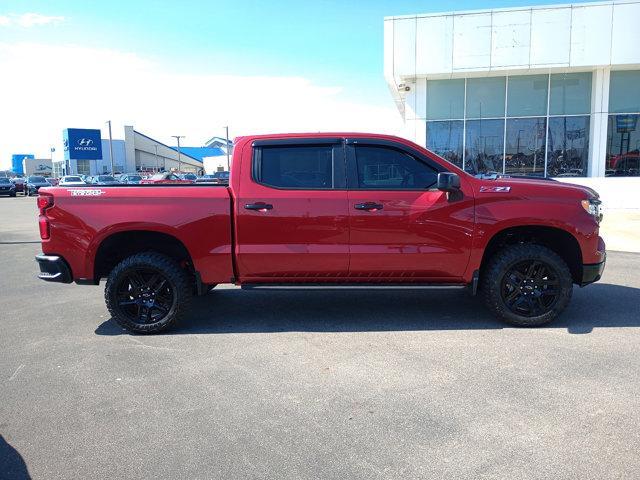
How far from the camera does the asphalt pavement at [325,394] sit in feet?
9.68

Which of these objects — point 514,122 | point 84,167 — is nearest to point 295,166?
point 514,122

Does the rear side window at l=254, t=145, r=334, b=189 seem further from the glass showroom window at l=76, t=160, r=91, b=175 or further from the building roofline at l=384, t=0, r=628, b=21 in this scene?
the glass showroom window at l=76, t=160, r=91, b=175

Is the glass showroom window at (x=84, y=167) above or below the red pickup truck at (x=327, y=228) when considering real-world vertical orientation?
above

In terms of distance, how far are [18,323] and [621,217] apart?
51.3 ft

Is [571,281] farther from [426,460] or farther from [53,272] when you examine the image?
[53,272]

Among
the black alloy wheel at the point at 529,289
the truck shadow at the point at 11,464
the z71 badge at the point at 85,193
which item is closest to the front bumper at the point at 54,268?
the z71 badge at the point at 85,193

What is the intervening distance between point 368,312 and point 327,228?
4.48 feet

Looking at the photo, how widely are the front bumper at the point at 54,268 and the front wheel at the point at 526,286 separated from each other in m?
4.32

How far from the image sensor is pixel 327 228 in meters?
5.09

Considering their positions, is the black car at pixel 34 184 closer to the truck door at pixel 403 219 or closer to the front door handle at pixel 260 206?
the front door handle at pixel 260 206

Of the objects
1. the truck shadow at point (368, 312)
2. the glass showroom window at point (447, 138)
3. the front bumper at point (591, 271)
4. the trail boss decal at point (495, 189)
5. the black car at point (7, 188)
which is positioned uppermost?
the glass showroom window at point (447, 138)

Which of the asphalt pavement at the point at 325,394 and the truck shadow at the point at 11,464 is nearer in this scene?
the truck shadow at the point at 11,464

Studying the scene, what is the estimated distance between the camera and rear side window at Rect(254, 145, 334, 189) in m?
5.19

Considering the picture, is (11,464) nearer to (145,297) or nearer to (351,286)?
(145,297)
